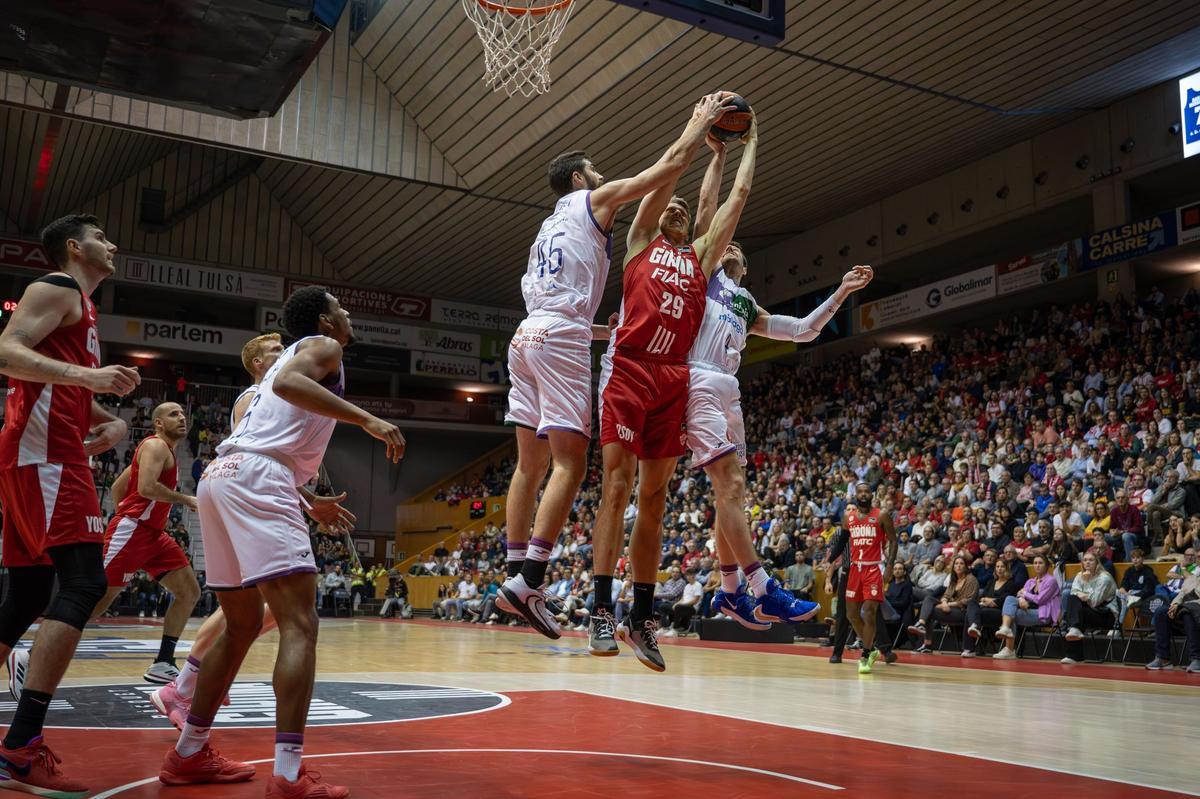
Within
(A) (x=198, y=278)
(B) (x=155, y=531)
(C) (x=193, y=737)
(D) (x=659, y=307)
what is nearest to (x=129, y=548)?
(B) (x=155, y=531)

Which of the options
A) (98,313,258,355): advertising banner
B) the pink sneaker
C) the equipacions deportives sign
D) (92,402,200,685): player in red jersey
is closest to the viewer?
the pink sneaker

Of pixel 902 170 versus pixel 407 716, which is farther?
pixel 902 170

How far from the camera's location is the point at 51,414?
440cm

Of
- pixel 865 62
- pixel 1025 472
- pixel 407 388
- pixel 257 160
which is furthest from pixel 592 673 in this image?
pixel 407 388

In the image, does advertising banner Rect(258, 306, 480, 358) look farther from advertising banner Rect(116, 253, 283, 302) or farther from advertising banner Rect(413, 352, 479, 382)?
advertising banner Rect(116, 253, 283, 302)

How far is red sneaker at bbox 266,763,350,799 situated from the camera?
145 inches

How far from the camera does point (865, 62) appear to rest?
17.0m

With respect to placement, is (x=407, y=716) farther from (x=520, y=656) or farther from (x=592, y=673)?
(x=520, y=656)

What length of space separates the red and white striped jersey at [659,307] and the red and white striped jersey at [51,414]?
8.01 feet

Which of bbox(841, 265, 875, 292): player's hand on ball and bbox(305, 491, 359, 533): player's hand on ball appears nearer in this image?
bbox(305, 491, 359, 533): player's hand on ball

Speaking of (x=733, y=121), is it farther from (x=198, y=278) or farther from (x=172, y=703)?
(x=198, y=278)

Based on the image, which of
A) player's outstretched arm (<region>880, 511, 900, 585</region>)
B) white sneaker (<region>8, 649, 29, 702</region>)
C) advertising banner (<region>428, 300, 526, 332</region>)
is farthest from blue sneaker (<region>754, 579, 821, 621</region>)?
advertising banner (<region>428, 300, 526, 332</region>)

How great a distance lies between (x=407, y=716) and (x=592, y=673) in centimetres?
388

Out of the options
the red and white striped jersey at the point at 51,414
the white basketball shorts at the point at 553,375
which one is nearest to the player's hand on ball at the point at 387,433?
the white basketball shorts at the point at 553,375
